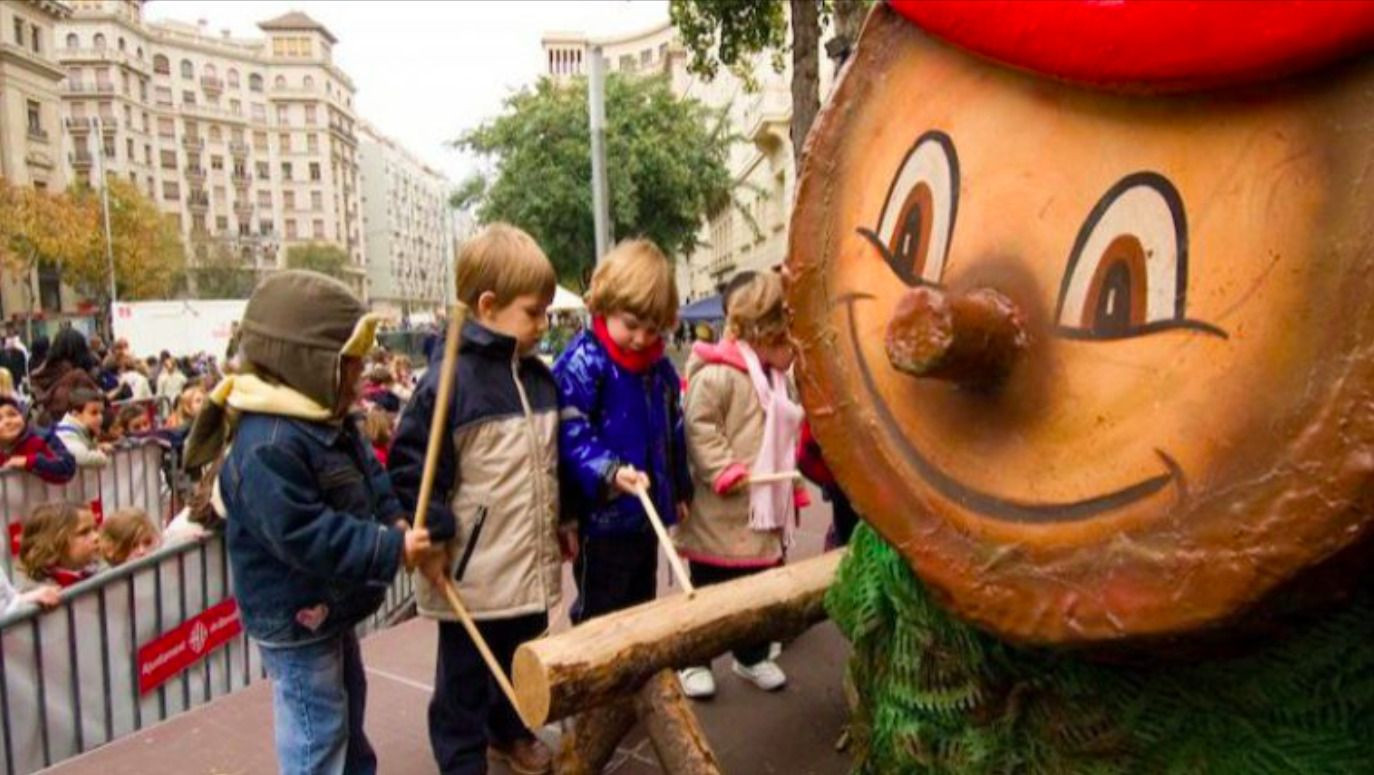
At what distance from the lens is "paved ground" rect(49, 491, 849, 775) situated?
9.39 feet

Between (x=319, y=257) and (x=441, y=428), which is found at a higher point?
(x=319, y=257)

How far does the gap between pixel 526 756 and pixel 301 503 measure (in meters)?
1.15

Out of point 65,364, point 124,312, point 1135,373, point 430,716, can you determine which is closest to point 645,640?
point 430,716

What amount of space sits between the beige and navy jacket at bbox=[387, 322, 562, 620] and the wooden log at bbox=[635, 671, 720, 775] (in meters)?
0.58

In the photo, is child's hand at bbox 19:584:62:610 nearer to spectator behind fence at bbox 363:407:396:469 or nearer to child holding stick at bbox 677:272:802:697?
spectator behind fence at bbox 363:407:396:469

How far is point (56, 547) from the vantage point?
153 inches

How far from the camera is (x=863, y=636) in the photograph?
179cm

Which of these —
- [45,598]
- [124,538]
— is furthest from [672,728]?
[124,538]

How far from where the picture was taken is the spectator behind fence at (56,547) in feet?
12.7

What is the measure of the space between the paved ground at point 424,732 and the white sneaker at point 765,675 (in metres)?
0.03

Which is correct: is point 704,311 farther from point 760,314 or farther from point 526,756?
point 526,756

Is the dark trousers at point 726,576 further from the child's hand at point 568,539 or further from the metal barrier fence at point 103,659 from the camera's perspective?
the metal barrier fence at point 103,659

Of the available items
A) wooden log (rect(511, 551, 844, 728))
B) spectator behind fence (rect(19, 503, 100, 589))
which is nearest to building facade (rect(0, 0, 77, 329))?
spectator behind fence (rect(19, 503, 100, 589))

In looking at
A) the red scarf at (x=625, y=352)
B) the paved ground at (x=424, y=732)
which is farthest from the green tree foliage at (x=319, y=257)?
the red scarf at (x=625, y=352)
